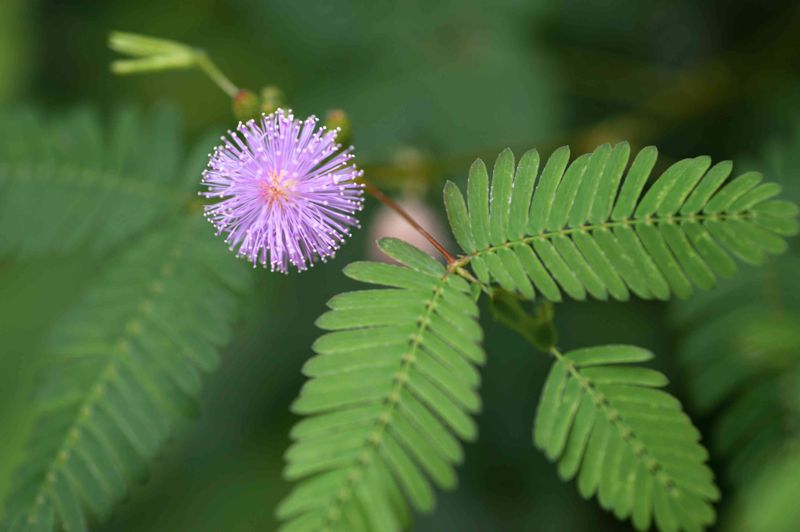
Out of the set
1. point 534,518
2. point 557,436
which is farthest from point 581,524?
point 557,436

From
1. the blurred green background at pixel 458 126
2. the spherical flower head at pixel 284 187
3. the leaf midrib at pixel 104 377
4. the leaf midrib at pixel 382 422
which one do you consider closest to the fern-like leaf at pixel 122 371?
the leaf midrib at pixel 104 377

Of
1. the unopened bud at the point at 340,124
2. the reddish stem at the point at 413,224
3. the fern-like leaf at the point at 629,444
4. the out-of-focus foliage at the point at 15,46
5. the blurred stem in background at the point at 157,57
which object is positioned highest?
the out-of-focus foliage at the point at 15,46

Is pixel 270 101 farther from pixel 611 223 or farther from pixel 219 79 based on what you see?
pixel 611 223

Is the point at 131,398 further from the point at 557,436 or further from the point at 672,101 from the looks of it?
the point at 672,101

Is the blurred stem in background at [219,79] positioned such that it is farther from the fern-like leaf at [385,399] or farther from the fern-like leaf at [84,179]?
the fern-like leaf at [84,179]

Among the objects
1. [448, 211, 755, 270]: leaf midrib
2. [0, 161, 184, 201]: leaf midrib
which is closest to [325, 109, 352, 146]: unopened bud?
[448, 211, 755, 270]: leaf midrib
